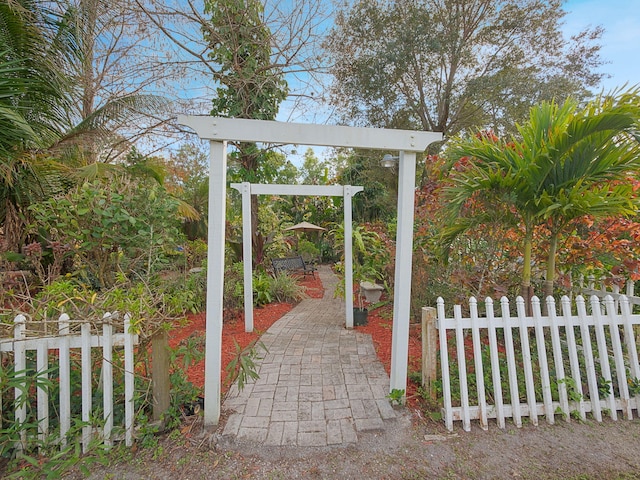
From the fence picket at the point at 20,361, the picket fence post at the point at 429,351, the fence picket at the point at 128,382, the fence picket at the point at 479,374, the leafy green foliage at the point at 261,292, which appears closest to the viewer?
the fence picket at the point at 20,361

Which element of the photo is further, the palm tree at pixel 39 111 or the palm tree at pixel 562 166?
the palm tree at pixel 39 111

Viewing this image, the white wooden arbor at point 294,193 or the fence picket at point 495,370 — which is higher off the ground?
the white wooden arbor at point 294,193

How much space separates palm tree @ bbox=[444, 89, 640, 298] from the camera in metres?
2.35

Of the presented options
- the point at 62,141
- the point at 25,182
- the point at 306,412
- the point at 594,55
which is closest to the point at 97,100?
the point at 62,141

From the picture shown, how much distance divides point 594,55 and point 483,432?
12815 mm

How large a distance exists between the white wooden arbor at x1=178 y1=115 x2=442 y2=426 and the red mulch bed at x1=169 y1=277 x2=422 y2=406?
39cm

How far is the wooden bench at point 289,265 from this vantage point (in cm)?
860

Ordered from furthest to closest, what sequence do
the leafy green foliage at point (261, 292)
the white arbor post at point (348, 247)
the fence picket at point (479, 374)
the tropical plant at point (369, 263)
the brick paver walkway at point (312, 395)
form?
the leafy green foliage at point (261, 292)
the tropical plant at point (369, 263)
the white arbor post at point (348, 247)
the fence picket at point (479, 374)
the brick paver walkway at point (312, 395)

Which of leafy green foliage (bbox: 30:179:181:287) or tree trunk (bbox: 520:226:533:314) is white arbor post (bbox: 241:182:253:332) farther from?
tree trunk (bbox: 520:226:533:314)

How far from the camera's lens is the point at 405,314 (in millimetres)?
2527

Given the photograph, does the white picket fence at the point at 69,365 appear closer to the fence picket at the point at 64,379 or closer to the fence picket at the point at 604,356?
the fence picket at the point at 64,379

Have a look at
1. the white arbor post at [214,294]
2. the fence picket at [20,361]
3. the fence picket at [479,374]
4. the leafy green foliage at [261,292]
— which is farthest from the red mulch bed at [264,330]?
the fence picket at [20,361]

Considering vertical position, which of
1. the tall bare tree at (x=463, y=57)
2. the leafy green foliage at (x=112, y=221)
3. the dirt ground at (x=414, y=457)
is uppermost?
the tall bare tree at (x=463, y=57)

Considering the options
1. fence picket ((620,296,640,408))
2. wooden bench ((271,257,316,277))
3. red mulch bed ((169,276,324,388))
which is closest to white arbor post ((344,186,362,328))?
red mulch bed ((169,276,324,388))
